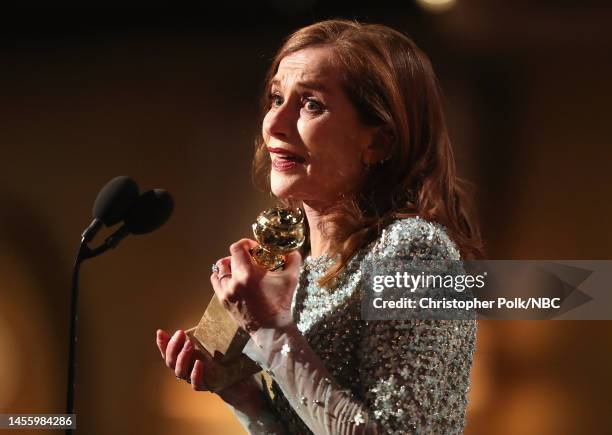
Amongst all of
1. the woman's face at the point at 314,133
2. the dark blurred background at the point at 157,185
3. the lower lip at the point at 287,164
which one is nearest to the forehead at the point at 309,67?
the woman's face at the point at 314,133

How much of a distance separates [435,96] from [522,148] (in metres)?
0.80

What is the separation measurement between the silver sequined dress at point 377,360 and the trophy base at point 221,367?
0.08 meters

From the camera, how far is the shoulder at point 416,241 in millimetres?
947

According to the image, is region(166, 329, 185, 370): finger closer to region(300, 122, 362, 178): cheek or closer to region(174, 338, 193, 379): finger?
region(174, 338, 193, 379): finger

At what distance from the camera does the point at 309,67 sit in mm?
1062

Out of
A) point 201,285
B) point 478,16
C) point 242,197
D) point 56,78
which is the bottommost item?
point 201,285

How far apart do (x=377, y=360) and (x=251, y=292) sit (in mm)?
169

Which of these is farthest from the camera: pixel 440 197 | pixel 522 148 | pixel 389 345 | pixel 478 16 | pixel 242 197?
pixel 242 197

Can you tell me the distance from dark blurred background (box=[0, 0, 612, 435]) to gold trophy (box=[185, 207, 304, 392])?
86 cm

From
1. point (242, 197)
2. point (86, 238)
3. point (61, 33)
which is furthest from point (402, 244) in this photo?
point (61, 33)

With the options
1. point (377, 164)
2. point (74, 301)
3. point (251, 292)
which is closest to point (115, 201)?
point (74, 301)

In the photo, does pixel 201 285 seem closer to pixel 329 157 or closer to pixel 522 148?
pixel 522 148

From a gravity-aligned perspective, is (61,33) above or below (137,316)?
above

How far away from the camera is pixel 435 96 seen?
1.09 metres
